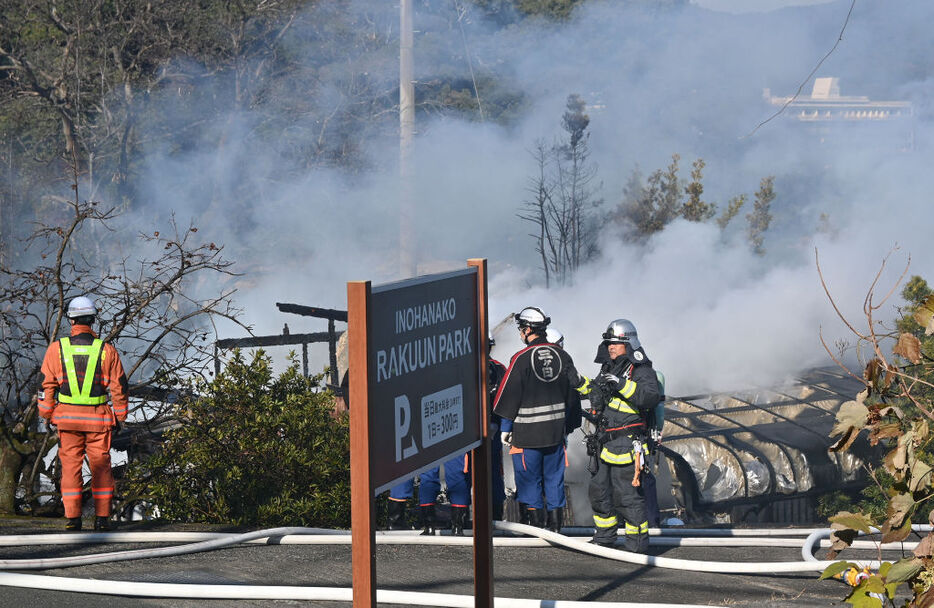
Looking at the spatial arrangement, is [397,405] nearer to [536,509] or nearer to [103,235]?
[536,509]

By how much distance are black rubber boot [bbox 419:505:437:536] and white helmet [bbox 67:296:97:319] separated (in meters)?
2.35

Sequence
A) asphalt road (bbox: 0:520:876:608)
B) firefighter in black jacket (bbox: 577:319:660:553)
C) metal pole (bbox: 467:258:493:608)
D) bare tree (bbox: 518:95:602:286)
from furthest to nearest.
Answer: bare tree (bbox: 518:95:602:286), firefighter in black jacket (bbox: 577:319:660:553), asphalt road (bbox: 0:520:876:608), metal pole (bbox: 467:258:493:608)

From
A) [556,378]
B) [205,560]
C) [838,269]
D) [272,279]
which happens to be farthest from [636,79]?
[205,560]

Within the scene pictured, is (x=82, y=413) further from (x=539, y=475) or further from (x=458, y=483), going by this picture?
(x=539, y=475)

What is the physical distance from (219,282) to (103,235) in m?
2.78

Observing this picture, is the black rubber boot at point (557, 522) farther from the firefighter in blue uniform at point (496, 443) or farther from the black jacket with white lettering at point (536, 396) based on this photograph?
the black jacket with white lettering at point (536, 396)

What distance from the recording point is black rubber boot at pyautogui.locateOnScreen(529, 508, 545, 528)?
716cm

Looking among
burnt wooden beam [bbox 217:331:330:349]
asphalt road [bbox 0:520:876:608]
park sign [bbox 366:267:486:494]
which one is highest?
burnt wooden beam [bbox 217:331:330:349]

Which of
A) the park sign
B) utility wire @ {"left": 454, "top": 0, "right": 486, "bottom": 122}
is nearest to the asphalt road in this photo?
the park sign

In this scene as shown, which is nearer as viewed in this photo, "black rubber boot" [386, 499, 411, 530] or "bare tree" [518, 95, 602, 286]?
"black rubber boot" [386, 499, 411, 530]

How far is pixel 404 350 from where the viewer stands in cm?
349

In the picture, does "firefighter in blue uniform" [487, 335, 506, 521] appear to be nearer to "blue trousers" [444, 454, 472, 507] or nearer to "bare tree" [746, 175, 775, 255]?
"blue trousers" [444, 454, 472, 507]

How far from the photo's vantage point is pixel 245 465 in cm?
692

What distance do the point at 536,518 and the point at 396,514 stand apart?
3.05ft
